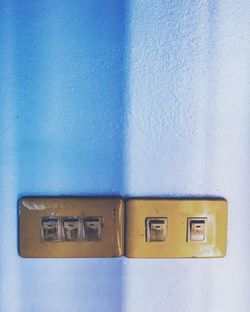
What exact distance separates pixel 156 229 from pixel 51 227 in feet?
0.66

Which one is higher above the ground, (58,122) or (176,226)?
(58,122)

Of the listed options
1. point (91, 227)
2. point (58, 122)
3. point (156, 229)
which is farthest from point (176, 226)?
point (58, 122)

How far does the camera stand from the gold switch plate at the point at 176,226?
0.93 meters

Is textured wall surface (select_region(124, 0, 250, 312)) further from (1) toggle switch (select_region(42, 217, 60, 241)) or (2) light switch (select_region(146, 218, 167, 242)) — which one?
(1) toggle switch (select_region(42, 217, 60, 241))

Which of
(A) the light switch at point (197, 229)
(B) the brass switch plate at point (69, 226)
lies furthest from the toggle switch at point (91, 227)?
(A) the light switch at point (197, 229)

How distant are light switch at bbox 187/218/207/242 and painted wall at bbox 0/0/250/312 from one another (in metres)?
0.05

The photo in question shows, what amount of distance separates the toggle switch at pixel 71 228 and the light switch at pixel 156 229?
13 cm

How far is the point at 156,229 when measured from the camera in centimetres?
93

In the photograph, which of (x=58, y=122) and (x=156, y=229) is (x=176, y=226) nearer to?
(x=156, y=229)

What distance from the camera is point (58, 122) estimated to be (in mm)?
925

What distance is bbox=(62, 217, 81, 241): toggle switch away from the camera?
916 mm

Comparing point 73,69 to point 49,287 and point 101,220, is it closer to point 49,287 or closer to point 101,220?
point 101,220

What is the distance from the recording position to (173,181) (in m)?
0.95

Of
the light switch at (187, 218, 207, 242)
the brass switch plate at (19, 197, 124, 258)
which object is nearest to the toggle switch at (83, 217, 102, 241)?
the brass switch plate at (19, 197, 124, 258)
